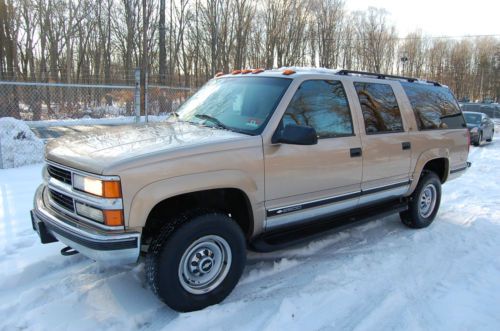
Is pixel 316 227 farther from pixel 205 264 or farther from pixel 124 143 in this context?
pixel 124 143

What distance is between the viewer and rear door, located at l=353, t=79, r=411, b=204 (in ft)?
13.9

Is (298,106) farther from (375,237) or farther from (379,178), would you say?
(375,237)

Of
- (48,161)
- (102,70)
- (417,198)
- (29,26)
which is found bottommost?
(417,198)

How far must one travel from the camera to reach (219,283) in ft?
10.7

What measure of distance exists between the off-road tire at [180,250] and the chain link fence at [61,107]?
5.98 metres

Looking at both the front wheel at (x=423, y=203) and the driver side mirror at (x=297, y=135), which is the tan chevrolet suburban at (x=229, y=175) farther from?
the front wheel at (x=423, y=203)

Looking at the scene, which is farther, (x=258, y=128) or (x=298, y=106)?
A: (x=298, y=106)

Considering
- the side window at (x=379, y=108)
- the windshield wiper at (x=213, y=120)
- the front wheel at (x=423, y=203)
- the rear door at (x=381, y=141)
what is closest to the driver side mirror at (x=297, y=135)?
the windshield wiper at (x=213, y=120)

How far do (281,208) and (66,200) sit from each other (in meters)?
1.79

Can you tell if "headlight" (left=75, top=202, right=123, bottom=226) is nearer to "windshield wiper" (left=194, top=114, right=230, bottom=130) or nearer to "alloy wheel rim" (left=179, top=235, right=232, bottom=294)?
"alloy wheel rim" (left=179, top=235, right=232, bottom=294)

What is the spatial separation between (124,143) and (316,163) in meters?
1.73

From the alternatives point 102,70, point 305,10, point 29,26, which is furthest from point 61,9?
point 305,10

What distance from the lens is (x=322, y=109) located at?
3865mm

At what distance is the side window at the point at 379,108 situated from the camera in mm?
4273
